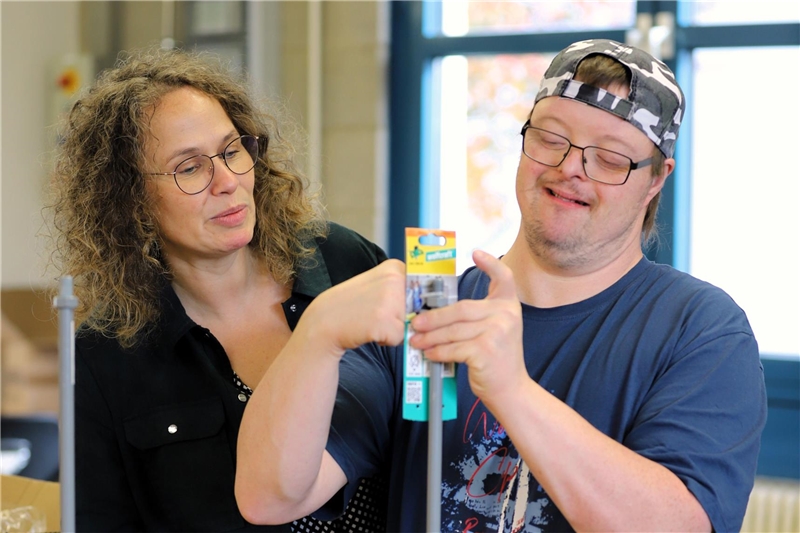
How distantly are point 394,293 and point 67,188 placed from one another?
3.13 ft

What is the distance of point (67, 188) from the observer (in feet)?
5.68

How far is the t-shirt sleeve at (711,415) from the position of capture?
109 centimetres

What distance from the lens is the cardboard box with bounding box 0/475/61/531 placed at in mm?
1758

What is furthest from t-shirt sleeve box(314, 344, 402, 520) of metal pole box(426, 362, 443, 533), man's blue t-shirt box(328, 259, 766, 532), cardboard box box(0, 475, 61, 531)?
cardboard box box(0, 475, 61, 531)

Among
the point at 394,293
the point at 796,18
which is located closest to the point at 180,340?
the point at 394,293

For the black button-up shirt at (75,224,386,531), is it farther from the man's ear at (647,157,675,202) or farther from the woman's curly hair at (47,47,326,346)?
the man's ear at (647,157,675,202)

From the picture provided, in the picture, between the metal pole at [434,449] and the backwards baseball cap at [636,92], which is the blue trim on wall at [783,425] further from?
the metal pole at [434,449]

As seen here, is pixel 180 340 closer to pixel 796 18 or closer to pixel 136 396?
pixel 136 396

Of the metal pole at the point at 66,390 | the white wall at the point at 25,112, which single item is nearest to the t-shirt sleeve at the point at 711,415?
the metal pole at the point at 66,390

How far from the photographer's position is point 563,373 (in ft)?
4.22

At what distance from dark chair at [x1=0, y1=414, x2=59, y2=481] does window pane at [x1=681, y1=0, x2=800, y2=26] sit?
2.70 meters

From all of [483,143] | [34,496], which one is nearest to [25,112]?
[483,143]

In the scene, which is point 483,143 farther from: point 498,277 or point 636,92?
point 498,277

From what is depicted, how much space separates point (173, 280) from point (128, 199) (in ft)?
0.55
